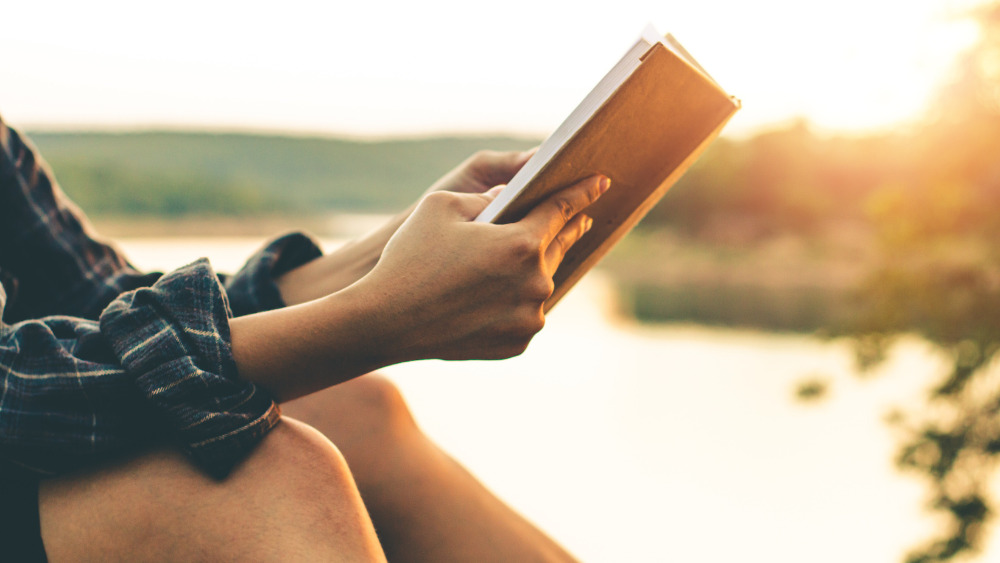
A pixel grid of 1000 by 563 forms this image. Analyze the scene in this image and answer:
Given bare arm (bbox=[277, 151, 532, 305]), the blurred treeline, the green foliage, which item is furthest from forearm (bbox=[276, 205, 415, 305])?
the green foliage

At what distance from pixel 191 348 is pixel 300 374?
0.19 ft

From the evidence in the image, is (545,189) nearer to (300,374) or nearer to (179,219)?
(300,374)

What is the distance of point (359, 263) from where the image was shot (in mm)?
616

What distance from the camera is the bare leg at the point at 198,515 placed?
0.36m

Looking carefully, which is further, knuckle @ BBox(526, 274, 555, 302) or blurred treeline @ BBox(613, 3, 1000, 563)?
blurred treeline @ BBox(613, 3, 1000, 563)

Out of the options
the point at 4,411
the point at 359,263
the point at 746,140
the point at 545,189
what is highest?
the point at 746,140

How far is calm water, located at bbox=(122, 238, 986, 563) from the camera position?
2004mm

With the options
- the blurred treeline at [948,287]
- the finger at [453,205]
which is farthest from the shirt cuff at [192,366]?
the blurred treeline at [948,287]

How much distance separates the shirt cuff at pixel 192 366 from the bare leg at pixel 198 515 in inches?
0.6

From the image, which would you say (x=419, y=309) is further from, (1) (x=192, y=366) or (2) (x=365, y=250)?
(2) (x=365, y=250)

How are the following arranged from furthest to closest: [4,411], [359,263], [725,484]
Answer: [725,484], [359,263], [4,411]

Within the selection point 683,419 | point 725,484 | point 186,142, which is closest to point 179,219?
point 186,142

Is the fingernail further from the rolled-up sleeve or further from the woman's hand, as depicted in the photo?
the rolled-up sleeve

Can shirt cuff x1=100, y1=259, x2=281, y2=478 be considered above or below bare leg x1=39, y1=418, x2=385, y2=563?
above
